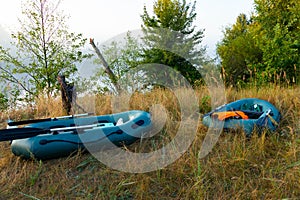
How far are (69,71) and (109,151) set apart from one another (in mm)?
8631

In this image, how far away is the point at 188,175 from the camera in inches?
80.1

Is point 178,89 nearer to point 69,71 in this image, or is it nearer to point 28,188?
point 28,188

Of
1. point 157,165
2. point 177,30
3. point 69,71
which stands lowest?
point 157,165

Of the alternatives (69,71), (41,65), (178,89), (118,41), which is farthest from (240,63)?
(178,89)

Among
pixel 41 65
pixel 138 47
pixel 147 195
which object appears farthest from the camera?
pixel 138 47

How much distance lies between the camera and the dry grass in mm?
1864

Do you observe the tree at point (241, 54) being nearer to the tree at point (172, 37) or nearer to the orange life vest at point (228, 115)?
the tree at point (172, 37)

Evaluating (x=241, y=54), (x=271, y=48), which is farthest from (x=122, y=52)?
(x=271, y=48)

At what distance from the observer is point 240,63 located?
1566 cm

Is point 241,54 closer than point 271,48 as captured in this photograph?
No

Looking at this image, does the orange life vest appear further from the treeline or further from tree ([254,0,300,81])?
tree ([254,0,300,81])

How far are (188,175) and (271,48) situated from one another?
21.8ft

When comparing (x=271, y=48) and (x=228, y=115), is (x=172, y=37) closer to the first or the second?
(x=271, y=48)

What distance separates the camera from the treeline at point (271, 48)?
5.38 metres
